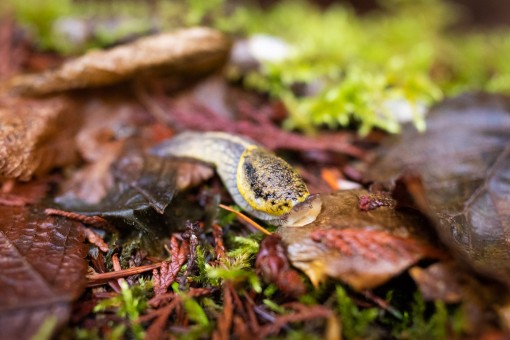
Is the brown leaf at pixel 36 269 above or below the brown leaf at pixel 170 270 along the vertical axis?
above

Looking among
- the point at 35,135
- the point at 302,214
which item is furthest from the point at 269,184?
the point at 35,135

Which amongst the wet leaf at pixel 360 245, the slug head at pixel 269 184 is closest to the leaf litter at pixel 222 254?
the wet leaf at pixel 360 245

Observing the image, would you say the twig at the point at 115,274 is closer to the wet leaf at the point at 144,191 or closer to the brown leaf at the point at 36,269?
the brown leaf at the point at 36,269

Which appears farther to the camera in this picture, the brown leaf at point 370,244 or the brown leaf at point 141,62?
the brown leaf at point 141,62

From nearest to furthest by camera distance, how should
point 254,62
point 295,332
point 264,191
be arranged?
point 295,332 → point 264,191 → point 254,62

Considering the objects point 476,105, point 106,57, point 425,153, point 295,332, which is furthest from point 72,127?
point 476,105

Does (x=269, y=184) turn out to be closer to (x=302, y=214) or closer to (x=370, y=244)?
(x=302, y=214)

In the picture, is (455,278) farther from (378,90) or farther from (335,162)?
(378,90)
